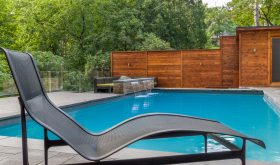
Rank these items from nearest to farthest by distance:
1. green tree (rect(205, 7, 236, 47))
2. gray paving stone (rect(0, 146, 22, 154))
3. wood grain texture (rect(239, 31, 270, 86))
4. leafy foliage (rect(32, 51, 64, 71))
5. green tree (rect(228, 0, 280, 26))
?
Answer: gray paving stone (rect(0, 146, 22, 154)) < leafy foliage (rect(32, 51, 64, 71)) < wood grain texture (rect(239, 31, 270, 86)) < green tree (rect(228, 0, 280, 26)) < green tree (rect(205, 7, 236, 47))

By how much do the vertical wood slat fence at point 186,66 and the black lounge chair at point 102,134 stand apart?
11.8 meters

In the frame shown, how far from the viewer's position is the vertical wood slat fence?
13.6 meters

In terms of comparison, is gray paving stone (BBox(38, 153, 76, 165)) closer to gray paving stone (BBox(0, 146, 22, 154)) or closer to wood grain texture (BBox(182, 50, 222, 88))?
gray paving stone (BBox(0, 146, 22, 154))

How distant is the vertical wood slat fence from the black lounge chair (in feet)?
38.6

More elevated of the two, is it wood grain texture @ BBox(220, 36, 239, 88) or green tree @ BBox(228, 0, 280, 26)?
green tree @ BBox(228, 0, 280, 26)

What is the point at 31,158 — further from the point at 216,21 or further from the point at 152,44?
the point at 216,21

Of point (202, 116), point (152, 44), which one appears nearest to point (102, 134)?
point (202, 116)

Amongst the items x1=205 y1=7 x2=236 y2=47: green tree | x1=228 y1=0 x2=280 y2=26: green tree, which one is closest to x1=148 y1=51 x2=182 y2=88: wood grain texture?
x1=228 y1=0 x2=280 y2=26: green tree

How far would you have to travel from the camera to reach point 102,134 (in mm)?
2254

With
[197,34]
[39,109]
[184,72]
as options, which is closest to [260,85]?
[184,72]

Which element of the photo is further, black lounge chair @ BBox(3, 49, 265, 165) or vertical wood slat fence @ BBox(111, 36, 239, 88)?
vertical wood slat fence @ BBox(111, 36, 239, 88)

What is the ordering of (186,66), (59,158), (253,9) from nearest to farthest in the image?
1. (59,158)
2. (186,66)
3. (253,9)

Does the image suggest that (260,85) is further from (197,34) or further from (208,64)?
(197,34)

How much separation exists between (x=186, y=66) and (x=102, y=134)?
478 inches
